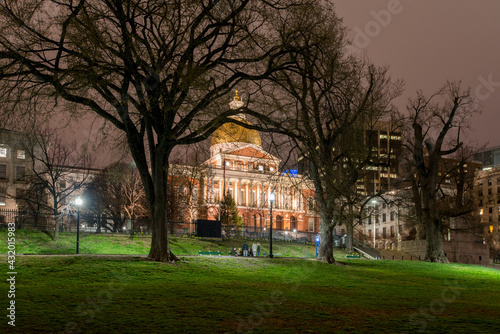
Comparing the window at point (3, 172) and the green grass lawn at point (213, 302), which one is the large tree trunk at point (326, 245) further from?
the window at point (3, 172)

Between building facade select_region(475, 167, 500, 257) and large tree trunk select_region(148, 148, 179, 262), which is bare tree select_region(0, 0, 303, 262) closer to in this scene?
large tree trunk select_region(148, 148, 179, 262)

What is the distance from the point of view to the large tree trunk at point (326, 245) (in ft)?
103

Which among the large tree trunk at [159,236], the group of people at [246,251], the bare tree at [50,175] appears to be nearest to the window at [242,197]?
the bare tree at [50,175]

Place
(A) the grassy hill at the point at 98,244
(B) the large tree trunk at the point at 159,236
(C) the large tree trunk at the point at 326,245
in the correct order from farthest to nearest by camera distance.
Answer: (A) the grassy hill at the point at 98,244 → (C) the large tree trunk at the point at 326,245 → (B) the large tree trunk at the point at 159,236

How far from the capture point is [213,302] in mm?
12875

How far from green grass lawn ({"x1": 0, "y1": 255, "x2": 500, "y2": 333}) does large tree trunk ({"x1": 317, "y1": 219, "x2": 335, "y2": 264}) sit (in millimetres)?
8528

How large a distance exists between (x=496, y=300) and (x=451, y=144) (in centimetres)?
3185

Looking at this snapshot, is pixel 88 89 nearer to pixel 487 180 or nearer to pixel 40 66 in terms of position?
pixel 40 66

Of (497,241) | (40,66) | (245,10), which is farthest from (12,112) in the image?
(497,241)

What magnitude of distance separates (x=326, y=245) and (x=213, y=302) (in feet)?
64.6

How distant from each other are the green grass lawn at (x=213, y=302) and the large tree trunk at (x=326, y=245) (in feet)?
28.0

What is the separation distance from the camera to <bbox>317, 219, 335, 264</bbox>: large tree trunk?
31.4 m

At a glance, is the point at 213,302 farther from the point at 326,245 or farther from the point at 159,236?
the point at 326,245

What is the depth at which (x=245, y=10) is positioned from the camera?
2055 centimetres
